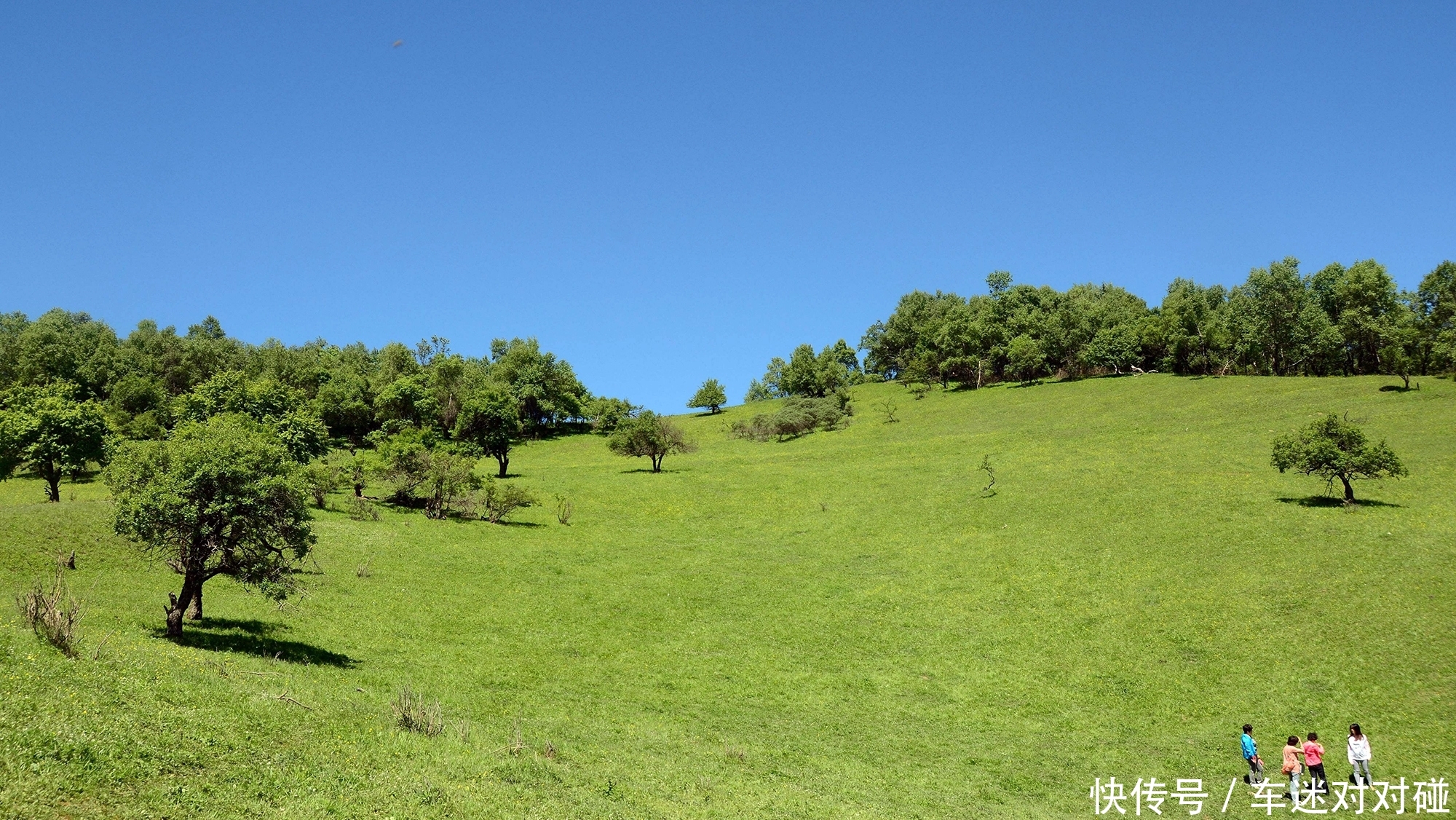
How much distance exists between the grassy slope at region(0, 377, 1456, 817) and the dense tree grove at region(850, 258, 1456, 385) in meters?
36.3

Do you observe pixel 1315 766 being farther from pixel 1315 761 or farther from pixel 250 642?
pixel 250 642

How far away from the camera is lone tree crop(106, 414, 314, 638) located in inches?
1138

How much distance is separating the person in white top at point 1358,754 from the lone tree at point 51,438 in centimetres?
7909

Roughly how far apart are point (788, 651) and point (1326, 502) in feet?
141

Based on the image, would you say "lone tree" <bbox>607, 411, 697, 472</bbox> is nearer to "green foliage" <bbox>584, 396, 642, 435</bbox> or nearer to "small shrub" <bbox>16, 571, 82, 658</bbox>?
"green foliage" <bbox>584, 396, 642, 435</bbox>

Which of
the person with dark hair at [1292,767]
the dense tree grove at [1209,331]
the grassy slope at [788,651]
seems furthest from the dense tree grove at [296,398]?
the person with dark hair at [1292,767]

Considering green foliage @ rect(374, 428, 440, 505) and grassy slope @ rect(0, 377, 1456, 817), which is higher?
green foliage @ rect(374, 428, 440, 505)

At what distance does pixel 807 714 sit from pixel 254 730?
21.8 m

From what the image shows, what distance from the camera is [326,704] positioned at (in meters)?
23.9

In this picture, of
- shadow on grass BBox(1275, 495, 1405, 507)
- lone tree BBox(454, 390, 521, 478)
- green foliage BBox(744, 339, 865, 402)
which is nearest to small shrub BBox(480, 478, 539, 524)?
lone tree BBox(454, 390, 521, 478)

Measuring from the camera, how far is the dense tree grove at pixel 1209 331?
108 m

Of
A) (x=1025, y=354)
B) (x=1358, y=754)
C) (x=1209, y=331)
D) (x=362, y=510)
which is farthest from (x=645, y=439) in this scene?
(x=1209, y=331)

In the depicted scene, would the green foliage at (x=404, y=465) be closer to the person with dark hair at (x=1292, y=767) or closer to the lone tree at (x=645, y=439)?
the lone tree at (x=645, y=439)

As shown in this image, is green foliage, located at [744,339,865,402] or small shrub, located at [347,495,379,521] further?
green foliage, located at [744,339,865,402]
